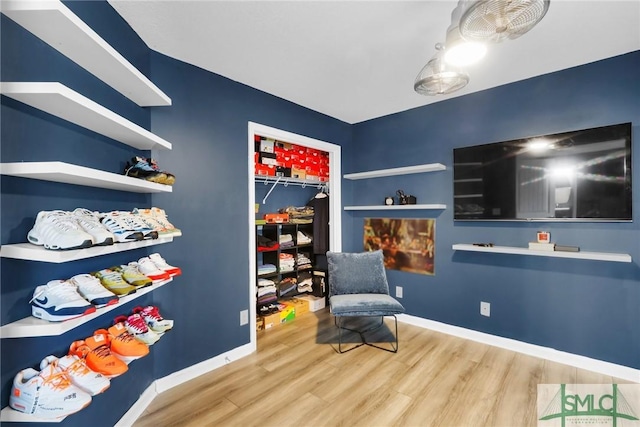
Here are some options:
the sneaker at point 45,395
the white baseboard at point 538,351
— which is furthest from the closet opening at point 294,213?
the sneaker at point 45,395

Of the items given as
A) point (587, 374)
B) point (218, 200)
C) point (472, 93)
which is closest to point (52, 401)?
point (218, 200)

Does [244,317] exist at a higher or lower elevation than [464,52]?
lower

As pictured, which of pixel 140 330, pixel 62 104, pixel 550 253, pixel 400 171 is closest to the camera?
pixel 62 104

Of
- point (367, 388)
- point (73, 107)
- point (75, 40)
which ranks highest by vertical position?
point (75, 40)

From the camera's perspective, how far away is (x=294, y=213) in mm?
3791

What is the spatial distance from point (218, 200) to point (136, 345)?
4.23ft

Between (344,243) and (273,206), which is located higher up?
(273,206)

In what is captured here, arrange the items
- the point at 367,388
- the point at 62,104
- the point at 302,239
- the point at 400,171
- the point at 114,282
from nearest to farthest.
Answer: the point at 62,104 → the point at 114,282 → the point at 367,388 → the point at 400,171 → the point at 302,239

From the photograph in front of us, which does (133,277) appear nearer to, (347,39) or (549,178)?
(347,39)

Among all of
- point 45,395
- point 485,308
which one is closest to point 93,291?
point 45,395

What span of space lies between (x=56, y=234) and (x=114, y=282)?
1.28ft

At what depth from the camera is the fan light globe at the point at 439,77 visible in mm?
1795

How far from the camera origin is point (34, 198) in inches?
45.6

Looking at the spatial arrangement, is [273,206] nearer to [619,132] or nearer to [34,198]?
[34,198]
